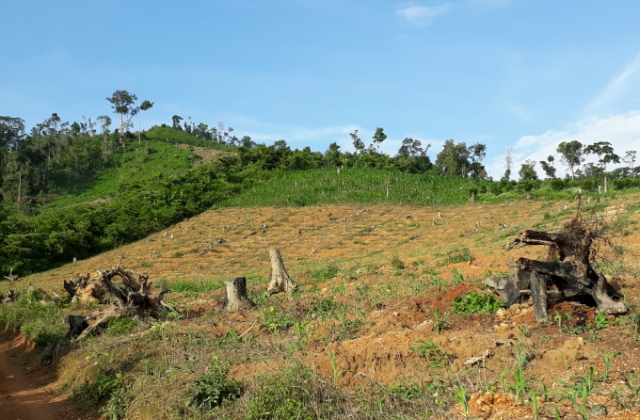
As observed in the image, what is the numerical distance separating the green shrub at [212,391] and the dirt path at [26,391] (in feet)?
5.62

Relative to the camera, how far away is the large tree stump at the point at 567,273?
6.26 m

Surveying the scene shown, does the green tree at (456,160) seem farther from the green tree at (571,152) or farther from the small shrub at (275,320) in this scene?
the small shrub at (275,320)

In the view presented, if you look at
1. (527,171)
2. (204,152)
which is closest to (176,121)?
(204,152)

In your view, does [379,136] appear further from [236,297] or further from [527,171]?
[236,297]

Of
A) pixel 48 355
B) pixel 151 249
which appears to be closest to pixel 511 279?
pixel 48 355

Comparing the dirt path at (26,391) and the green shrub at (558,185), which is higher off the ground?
the green shrub at (558,185)

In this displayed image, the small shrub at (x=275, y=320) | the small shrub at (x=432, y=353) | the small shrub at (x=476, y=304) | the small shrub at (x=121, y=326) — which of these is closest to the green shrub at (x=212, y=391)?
the small shrub at (x=432, y=353)

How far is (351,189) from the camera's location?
41.7 meters

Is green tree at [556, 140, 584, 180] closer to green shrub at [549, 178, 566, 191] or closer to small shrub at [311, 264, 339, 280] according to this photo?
green shrub at [549, 178, 566, 191]

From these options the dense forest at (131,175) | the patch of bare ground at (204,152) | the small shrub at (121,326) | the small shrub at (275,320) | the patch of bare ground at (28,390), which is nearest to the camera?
the patch of bare ground at (28,390)

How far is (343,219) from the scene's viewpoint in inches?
1273

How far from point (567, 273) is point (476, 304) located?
47.4 inches

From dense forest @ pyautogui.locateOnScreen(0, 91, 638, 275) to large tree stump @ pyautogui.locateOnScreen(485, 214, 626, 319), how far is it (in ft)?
83.9

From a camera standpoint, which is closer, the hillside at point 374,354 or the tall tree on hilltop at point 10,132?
the hillside at point 374,354
